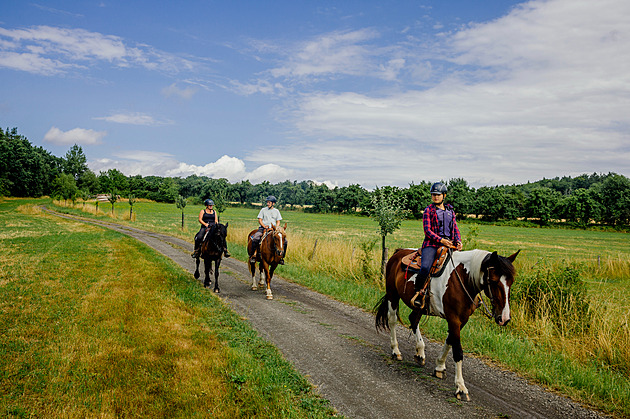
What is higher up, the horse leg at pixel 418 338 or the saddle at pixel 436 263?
the saddle at pixel 436 263

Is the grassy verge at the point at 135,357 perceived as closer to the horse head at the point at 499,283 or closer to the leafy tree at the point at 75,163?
the horse head at the point at 499,283

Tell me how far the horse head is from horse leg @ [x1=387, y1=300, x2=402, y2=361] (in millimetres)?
2101

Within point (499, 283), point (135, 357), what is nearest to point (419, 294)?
point (499, 283)

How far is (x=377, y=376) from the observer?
5.56 m

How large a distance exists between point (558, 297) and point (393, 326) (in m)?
5.23

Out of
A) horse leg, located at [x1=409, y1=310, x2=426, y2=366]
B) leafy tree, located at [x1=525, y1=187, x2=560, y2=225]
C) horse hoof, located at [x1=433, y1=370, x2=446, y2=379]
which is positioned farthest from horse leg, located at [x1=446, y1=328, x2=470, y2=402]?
leafy tree, located at [x1=525, y1=187, x2=560, y2=225]

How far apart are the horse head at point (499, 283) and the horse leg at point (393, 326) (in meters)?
2.10

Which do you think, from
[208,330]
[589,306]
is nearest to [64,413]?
[208,330]

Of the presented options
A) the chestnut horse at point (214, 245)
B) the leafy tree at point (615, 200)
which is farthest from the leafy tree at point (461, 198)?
the chestnut horse at point (214, 245)

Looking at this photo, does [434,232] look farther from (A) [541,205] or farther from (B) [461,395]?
(A) [541,205]

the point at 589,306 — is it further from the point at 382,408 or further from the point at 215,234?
the point at 215,234

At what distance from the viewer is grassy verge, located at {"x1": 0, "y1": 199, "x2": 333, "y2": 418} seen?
174 inches

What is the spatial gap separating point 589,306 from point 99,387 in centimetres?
1024

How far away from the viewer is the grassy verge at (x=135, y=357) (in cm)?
443
